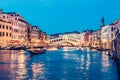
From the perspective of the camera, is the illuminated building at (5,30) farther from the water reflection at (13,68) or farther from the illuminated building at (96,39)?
the illuminated building at (96,39)

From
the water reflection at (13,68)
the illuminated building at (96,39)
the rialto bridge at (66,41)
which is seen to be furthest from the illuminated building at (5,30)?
the rialto bridge at (66,41)

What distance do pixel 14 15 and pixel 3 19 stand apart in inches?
591

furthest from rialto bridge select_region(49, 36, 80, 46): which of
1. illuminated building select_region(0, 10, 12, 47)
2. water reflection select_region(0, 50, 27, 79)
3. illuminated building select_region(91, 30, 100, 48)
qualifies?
water reflection select_region(0, 50, 27, 79)

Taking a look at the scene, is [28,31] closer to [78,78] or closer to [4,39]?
[4,39]

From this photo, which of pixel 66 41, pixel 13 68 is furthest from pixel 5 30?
pixel 13 68

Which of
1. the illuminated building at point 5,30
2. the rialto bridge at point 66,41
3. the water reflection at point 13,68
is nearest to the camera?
the water reflection at point 13,68

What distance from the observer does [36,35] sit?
153625 mm

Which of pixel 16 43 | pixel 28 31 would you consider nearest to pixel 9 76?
pixel 16 43

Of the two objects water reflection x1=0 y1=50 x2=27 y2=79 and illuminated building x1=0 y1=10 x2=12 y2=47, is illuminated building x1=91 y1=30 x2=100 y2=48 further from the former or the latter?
water reflection x1=0 y1=50 x2=27 y2=79

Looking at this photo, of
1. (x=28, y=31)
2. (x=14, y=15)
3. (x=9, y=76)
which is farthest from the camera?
(x=28, y=31)

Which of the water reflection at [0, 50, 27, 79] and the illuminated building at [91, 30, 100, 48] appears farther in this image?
the illuminated building at [91, 30, 100, 48]

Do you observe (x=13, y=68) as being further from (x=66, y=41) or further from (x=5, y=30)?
(x=66, y=41)

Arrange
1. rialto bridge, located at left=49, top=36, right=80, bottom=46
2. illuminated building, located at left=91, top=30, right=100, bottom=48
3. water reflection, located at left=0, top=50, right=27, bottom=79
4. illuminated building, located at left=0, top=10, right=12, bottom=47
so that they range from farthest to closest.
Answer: rialto bridge, located at left=49, top=36, right=80, bottom=46 < illuminated building, located at left=91, top=30, right=100, bottom=48 < illuminated building, located at left=0, top=10, right=12, bottom=47 < water reflection, located at left=0, top=50, right=27, bottom=79

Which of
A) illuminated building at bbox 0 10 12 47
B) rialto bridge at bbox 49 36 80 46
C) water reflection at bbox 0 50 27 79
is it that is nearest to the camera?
water reflection at bbox 0 50 27 79
